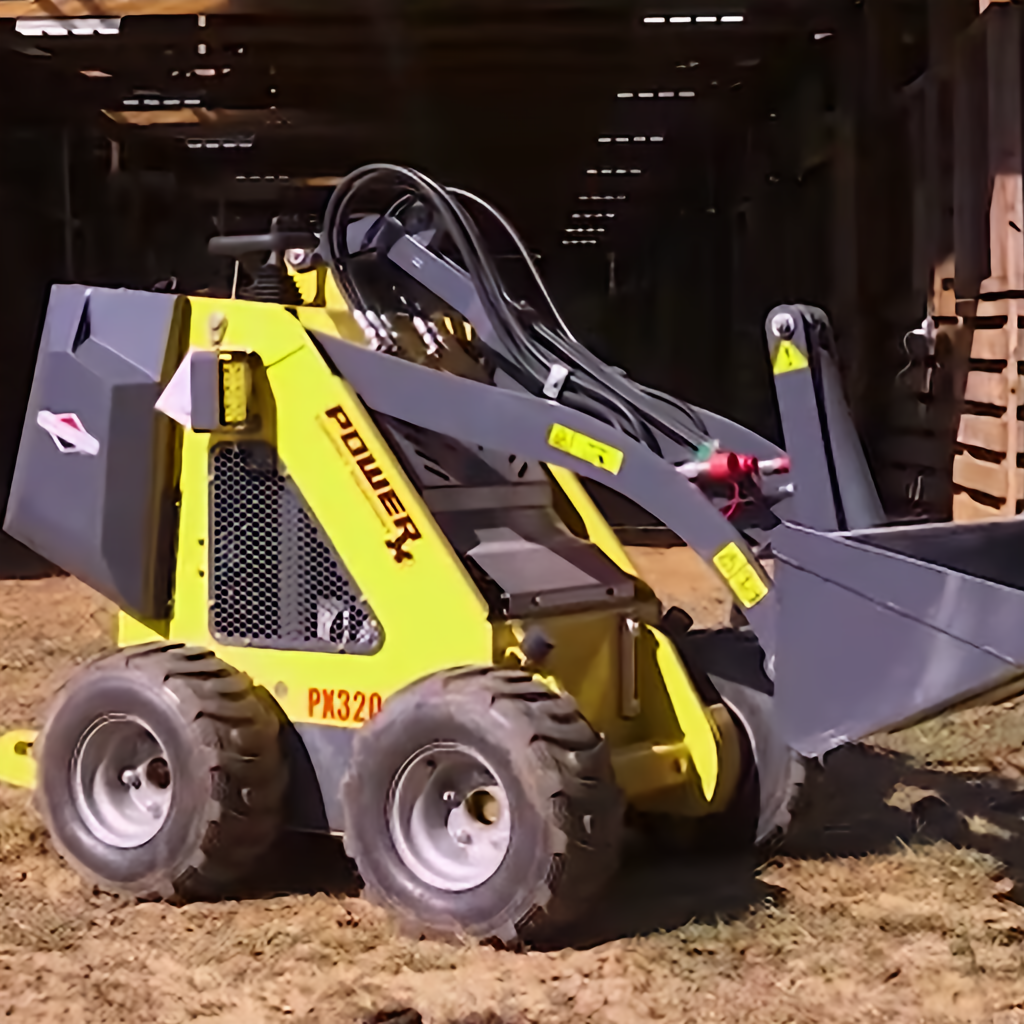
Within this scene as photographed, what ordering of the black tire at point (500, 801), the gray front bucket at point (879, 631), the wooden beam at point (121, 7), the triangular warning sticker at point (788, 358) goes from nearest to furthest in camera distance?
the gray front bucket at point (879, 631)
the black tire at point (500, 801)
the triangular warning sticker at point (788, 358)
the wooden beam at point (121, 7)

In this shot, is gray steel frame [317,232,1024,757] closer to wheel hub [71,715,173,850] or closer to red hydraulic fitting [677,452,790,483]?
red hydraulic fitting [677,452,790,483]

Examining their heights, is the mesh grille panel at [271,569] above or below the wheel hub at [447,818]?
above

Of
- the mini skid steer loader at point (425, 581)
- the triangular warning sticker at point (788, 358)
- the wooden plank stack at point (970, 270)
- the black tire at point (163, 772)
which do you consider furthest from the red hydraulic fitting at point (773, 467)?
the wooden plank stack at point (970, 270)

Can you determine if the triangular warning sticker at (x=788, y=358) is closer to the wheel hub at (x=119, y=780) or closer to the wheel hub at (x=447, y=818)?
the wheel hub at (x=447, y=818)

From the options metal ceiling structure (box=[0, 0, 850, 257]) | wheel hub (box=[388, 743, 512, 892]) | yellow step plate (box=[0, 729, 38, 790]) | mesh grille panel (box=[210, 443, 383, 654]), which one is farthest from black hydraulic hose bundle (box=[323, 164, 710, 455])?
metal ceiling structure (box=[0, 0, 850, 257])

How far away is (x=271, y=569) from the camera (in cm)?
503

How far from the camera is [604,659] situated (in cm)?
498

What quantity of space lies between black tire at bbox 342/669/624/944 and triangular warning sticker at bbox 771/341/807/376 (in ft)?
3.51

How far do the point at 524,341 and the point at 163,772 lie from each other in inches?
63.9

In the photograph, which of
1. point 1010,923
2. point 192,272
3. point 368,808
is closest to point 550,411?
point 368,808

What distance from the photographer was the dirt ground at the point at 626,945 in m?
4.08

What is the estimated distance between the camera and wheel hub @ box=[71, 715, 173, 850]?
4984mm

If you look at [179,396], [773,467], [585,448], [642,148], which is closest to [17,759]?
[179,396]

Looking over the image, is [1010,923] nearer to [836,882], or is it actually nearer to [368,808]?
[836,882]
